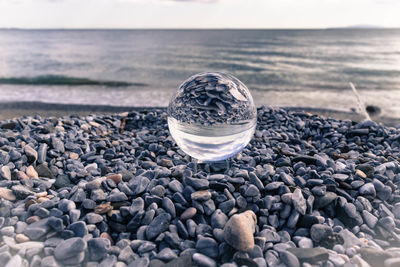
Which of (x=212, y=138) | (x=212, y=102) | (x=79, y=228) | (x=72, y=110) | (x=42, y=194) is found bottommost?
(x=72, y=110)

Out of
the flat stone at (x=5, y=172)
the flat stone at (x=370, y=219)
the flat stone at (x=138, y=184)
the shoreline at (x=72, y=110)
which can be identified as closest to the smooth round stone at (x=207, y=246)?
the flat stone at (x=138, y=184)

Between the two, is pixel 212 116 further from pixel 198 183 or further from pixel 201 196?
pixel 201 196

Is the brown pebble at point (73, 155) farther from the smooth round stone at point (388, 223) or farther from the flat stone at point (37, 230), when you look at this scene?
the smooth round stone at point (388, 223)

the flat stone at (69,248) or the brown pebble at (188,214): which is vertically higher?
the brown pebble at (188,214)

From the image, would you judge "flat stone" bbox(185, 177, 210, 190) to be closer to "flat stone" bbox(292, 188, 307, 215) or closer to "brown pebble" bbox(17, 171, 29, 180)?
"flat stone" bbox(292, 188, 307, 215)

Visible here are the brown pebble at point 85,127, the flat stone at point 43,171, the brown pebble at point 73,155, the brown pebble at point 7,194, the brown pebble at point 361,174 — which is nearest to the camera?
the brown pebble at point 7,194

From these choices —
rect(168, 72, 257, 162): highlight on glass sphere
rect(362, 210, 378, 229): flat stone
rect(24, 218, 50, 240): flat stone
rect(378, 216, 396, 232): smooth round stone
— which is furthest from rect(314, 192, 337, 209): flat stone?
rect(24, 218, 50, 240): flat stone

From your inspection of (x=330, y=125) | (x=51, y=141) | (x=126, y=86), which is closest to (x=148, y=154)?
(x=51, y=141)

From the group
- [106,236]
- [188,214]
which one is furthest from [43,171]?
[188,214]
